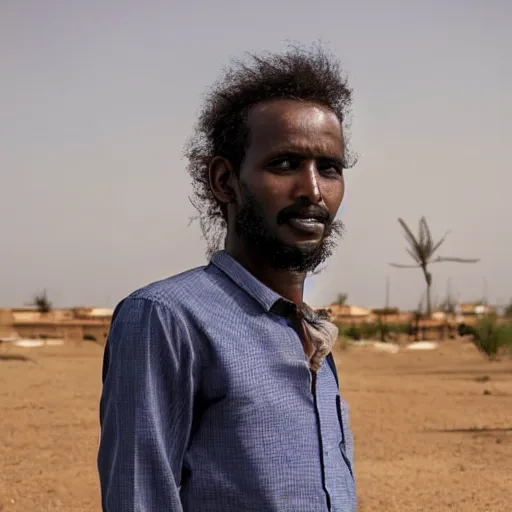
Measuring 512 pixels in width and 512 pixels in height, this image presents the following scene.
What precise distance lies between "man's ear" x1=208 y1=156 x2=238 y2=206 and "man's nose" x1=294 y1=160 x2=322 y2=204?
0.50 feet

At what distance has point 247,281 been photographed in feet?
6.14

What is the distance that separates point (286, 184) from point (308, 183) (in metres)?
0.05

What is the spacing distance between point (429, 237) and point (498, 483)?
96.2 ft

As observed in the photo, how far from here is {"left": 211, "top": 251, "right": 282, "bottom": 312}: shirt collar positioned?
1843 millimetres

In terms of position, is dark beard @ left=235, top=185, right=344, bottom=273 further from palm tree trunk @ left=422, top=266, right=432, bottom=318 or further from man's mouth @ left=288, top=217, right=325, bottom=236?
palm tree trunk @ left=422, top=266, right=432, bottom=318

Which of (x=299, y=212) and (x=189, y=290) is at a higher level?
(x=299, y=212)

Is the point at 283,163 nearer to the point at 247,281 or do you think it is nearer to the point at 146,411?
the point at 247,281

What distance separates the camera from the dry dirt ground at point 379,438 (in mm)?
7547

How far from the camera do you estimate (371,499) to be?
7.38 meters

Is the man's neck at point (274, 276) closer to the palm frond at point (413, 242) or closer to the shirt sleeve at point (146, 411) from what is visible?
the shirt sleeve at point (146, 411)

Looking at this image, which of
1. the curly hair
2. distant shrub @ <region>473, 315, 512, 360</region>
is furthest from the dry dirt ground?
the curly hair

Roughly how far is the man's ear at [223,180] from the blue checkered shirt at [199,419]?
1.01 ft

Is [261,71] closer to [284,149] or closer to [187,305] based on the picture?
[284,149]

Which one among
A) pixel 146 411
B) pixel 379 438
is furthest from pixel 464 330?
pixel 146 411
